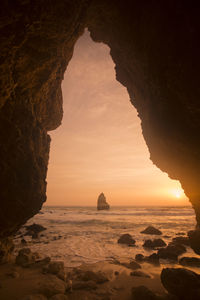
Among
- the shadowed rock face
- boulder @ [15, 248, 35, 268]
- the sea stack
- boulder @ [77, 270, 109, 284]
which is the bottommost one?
the sea stack

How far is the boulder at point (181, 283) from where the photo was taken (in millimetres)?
5309

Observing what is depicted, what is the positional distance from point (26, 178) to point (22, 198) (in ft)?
3.37

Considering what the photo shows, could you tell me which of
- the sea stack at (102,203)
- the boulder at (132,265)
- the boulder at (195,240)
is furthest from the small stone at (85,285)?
the sea stack at (102,203)

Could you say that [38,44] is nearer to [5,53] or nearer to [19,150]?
[5,53]

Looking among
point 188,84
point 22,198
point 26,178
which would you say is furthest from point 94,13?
point 22,198

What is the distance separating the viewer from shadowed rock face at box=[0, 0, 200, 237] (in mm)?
5398

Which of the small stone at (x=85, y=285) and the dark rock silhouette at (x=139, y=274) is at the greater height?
the small stone at (x=85, y=285)

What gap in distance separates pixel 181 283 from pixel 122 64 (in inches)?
458

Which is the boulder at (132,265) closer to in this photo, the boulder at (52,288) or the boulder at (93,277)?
the boulder at (93,277)

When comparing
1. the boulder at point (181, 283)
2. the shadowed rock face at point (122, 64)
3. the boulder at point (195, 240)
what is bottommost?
the boulder at point (181, 283)

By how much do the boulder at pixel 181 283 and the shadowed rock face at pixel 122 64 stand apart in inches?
160

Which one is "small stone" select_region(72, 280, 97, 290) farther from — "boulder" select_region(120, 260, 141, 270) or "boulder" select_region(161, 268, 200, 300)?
"boulder" select_region(120, 260, 141, 270)

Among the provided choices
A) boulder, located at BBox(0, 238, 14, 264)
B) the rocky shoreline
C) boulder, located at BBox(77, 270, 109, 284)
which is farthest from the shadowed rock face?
boulder, located at BBox(77, 270, 109, 284)

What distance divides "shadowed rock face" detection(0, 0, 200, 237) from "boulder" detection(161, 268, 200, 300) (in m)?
4.06
